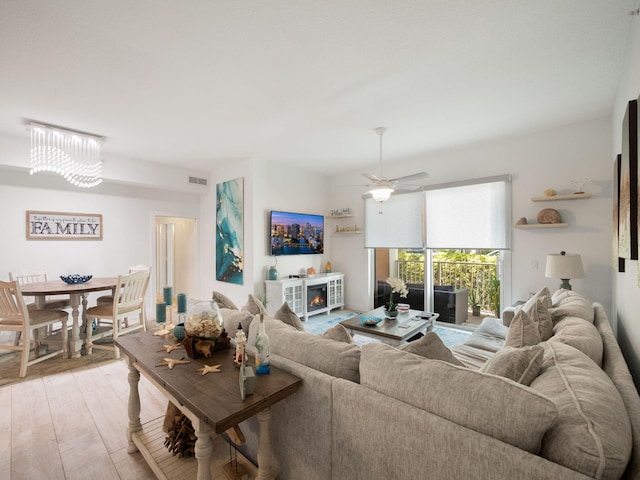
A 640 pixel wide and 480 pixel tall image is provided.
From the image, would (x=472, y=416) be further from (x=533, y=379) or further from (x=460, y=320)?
(x=460, y=320)

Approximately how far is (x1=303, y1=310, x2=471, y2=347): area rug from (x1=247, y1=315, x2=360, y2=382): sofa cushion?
91.8 inches

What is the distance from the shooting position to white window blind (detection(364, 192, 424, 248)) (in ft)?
16.6

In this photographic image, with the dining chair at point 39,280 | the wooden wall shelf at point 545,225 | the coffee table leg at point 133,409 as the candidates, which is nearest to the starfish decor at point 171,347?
the coffee table leg at point 133,409

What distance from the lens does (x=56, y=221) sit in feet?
14.8

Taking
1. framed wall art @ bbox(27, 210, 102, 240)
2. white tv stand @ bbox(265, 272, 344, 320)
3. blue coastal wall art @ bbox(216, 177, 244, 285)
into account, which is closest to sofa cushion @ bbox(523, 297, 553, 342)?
white tv stand @ bbox(265, 272, 344, 320)

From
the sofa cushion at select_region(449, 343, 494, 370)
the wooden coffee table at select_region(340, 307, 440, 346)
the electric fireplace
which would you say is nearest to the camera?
the sofa cushion at select_region(449, 343, 494, 370)

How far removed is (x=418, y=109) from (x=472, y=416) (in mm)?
3048

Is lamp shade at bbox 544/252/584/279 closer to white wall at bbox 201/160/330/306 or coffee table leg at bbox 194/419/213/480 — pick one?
coffee table leg at bbox 194/419/213/480

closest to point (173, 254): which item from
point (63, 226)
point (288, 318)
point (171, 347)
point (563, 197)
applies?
point (63, 226)

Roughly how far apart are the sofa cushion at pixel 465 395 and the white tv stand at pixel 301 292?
358cm

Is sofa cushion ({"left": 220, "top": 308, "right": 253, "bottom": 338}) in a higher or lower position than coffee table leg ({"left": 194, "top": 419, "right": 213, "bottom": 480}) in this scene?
higher

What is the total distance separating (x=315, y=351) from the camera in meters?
1.50

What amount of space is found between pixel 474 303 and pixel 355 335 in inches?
81.3

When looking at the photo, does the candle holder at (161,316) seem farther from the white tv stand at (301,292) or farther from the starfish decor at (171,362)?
the white tv stand at (301,292)
